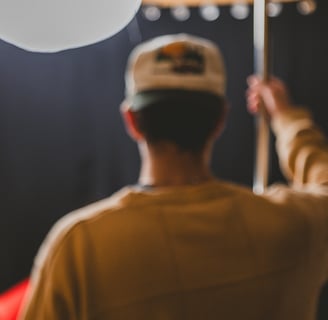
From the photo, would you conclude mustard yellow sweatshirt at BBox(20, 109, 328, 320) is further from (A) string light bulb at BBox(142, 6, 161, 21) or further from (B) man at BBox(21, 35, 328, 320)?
(A) string light bulb at BBox(142, 6, 161, 21)

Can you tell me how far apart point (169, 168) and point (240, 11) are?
3.06ft

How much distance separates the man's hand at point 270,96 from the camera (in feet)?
3.00

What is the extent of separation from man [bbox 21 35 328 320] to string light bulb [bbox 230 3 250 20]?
31.7 inches

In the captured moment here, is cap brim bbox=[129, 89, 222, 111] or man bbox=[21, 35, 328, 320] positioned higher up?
cap brim bbox=[129, 89, 222, 111]

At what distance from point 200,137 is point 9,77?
1078 millimetres

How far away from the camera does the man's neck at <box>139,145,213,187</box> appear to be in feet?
2.32

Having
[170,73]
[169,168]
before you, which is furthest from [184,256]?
[170,73]

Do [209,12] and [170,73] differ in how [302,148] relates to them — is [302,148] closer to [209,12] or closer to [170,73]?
[170,73]

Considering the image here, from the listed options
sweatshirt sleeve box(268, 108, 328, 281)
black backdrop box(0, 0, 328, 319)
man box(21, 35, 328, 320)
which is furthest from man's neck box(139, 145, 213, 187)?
black backdrop box(0, 0, 328, 319)

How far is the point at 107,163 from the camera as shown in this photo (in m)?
1.64

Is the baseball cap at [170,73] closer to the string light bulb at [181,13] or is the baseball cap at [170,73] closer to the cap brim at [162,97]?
the cap brim at [162,97]

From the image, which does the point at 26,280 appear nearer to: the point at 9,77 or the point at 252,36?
the point at 9,77

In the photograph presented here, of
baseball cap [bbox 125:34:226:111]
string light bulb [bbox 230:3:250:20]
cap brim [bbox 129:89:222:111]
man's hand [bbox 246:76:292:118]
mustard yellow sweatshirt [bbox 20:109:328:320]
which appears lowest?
mustard yellow sweatshirt [bbox 20:109:328:320]

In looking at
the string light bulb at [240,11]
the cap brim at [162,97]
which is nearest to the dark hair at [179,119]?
the cap brim at [162,97]
